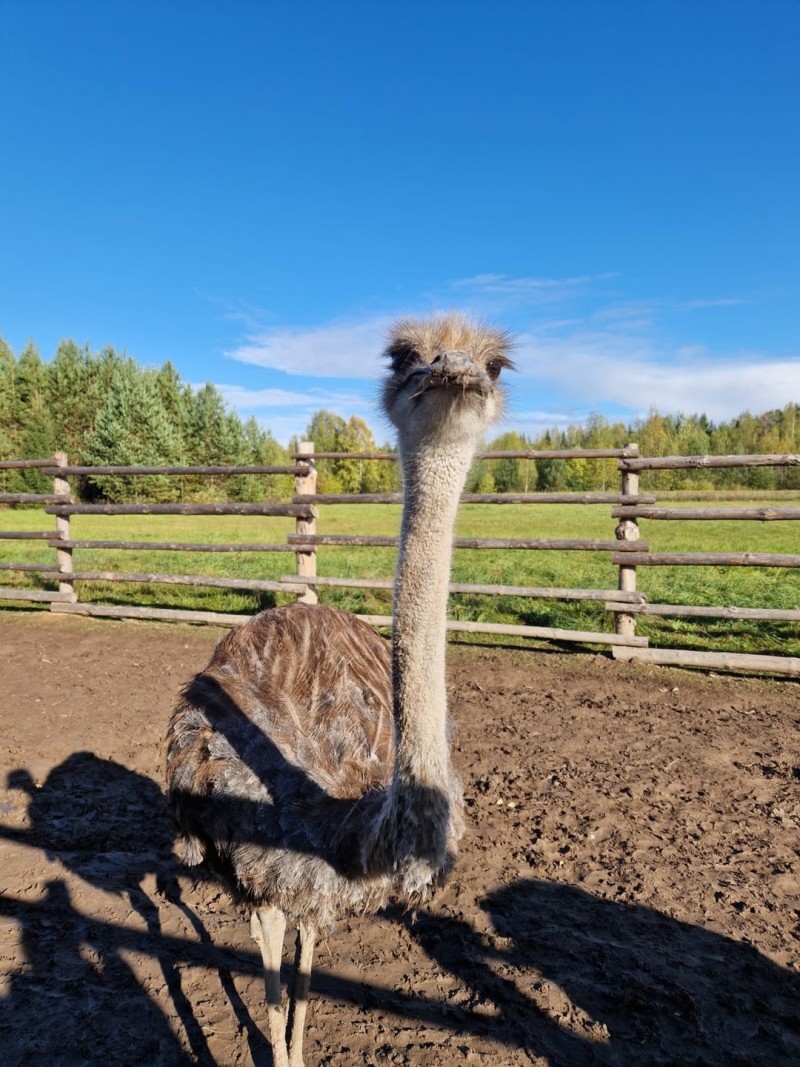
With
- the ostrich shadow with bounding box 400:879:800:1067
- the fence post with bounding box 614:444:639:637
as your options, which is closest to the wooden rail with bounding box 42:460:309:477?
the fence post with bounding box 614:444:639:637

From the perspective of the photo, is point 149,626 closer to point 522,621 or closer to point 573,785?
point 522,621

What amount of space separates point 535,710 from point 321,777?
291cm

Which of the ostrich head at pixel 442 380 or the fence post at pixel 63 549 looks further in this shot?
Result: the fence post at pixel 63 549

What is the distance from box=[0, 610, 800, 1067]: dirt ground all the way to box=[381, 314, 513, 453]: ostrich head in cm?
162

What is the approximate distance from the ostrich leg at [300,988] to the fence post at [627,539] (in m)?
4.18

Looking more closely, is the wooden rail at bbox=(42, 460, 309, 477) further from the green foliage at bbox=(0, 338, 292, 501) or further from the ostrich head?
the green foliage at bbox=(0, 338, 292, 501)

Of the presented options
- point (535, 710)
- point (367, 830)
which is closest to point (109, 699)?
point (535, 710)

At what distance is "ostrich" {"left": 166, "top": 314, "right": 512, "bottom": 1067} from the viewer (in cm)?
163

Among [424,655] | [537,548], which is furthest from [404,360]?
[537,548]

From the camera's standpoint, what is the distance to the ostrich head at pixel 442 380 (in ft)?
5.17

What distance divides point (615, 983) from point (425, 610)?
4.84ft

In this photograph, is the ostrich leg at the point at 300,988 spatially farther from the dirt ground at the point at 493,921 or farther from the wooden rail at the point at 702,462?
the wooden rail at the point at 702,462

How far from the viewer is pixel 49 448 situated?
34.9 metres

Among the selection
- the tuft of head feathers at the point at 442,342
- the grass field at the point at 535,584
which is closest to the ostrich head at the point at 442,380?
the tuft of head feathers at the point at 442,342
